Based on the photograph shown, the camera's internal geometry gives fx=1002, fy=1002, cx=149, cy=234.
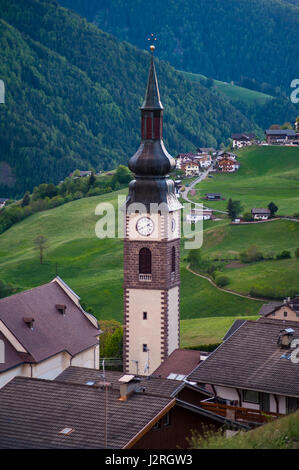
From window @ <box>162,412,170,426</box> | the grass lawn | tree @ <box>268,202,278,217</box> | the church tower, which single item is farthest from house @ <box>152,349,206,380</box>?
tree @ <box>268,202,278,217</box>

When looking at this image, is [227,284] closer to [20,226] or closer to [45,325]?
[45,325]

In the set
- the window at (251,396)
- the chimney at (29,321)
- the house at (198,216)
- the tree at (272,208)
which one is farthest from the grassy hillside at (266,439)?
the house at (198,216)

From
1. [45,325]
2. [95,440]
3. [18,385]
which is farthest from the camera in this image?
[45,325]

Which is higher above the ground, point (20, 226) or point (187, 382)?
point (20, 226)

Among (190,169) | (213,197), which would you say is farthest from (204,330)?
(190,169)

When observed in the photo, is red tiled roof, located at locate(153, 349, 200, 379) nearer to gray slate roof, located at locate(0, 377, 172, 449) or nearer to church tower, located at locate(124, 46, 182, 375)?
church tower, located at locate(124, 46, 182, 375)

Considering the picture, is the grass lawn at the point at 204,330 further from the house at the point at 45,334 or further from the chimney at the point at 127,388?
the chimney at the point at 127,388
